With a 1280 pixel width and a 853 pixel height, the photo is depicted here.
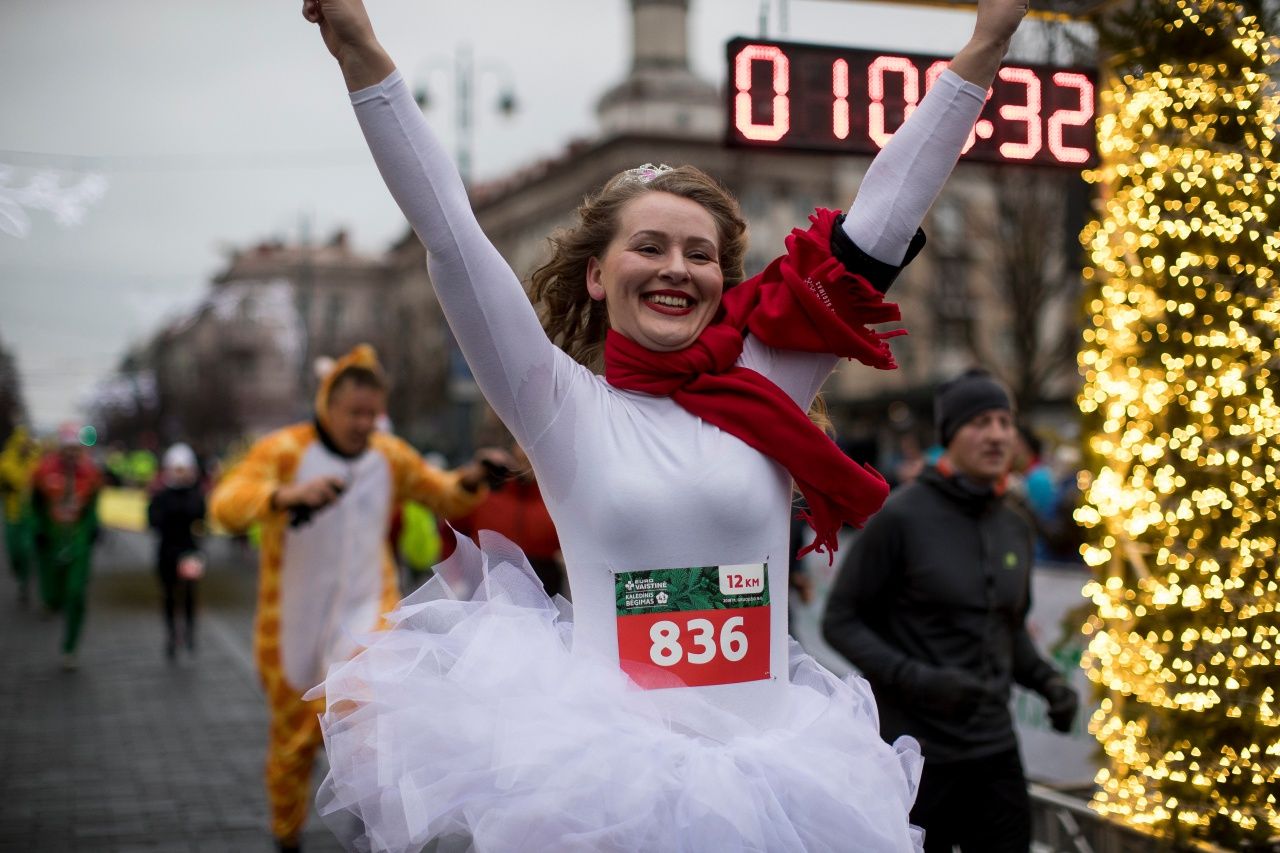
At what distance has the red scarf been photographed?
7.79 ft

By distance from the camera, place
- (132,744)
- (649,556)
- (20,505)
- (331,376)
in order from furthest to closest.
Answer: (20,505)
(132,744)
(331,376)
(649,556)

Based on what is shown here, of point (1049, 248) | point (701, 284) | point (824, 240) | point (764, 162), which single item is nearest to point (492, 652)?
point (701, 284)

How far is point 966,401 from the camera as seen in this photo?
4762 mm

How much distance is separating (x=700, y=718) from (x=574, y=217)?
1.11 m

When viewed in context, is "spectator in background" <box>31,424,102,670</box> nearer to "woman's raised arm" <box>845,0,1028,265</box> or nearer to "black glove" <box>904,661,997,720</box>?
"black glove" <box>904,661,997,720</box>

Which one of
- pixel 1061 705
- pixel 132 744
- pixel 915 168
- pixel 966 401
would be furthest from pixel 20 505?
pixel 915 168

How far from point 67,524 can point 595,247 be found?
38.9 feet

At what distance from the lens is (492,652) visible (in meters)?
2.29

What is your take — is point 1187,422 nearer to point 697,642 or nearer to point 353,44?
point 697,642

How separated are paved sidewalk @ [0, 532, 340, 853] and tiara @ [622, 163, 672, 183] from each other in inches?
171

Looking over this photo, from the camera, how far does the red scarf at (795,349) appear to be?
7.79 ft

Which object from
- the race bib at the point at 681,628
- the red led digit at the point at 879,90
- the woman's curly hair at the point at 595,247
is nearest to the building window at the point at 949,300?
the red led digit at the point at 879,90

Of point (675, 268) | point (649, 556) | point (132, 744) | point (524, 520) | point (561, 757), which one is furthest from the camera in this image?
point (132, 744)

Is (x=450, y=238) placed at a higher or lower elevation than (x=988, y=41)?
lower
